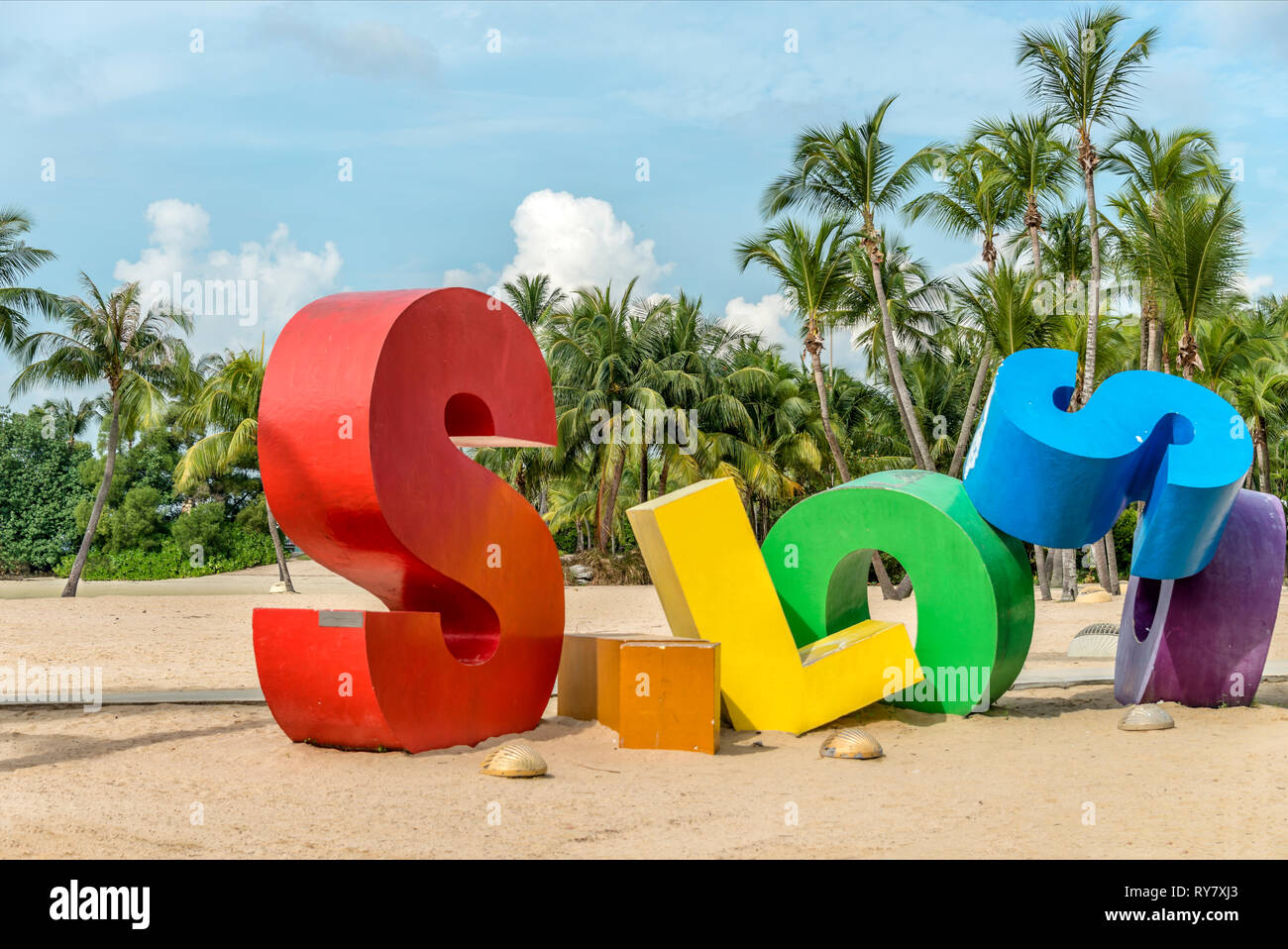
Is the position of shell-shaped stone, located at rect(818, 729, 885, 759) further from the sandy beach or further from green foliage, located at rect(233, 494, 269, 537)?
green foliage, located at rect(233, 494, 269, 537)

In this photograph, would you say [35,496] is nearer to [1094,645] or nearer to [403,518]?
[1094,645]

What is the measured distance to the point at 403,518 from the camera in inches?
302

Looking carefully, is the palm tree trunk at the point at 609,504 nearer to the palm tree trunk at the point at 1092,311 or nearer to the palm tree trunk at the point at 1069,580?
the palm tree trunk at the point at 1069,580

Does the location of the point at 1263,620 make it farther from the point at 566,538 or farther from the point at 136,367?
the point at 566,538

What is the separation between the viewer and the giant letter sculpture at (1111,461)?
879cm

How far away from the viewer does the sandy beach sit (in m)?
5.97

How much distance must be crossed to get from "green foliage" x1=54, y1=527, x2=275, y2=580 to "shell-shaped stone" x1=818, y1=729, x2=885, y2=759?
36.7 m

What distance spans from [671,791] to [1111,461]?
4.56m

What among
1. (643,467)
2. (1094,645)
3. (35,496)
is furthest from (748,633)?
(35,496)

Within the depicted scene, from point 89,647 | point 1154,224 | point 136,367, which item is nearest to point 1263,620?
point 1154,224

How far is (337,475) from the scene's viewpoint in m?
7.47

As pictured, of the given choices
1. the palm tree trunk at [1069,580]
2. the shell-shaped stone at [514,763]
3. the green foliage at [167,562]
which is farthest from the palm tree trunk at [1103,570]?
the green foliage at [167,562]

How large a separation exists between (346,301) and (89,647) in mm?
10151

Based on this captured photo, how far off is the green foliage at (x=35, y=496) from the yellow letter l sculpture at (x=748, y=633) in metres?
41.2
